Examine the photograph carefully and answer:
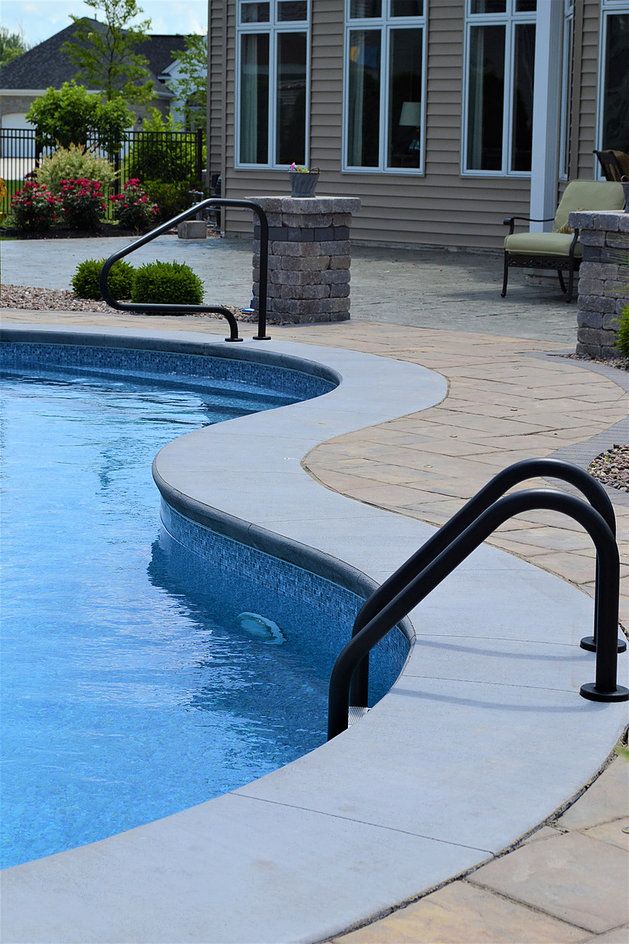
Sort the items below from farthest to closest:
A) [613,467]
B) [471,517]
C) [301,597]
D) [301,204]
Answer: [301,204] < [613,467] < [301,597] < [471,517]

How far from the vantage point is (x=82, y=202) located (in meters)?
20.7

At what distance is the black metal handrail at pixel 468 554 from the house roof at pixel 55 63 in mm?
57465

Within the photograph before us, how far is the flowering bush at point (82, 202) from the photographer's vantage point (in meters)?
20.8

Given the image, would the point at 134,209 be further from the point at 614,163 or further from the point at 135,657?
the point at 135,657

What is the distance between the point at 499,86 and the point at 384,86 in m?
1.91

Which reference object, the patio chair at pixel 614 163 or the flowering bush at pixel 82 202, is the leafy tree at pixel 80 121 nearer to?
the flowering bush at pixel 82 202

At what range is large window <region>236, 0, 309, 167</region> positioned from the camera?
1906cm

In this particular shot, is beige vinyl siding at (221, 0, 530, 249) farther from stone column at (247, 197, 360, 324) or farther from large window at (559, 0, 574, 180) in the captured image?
stone column at (247, 197, 360, 324)

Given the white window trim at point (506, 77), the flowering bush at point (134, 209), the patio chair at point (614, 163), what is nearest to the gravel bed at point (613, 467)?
the patio chair at point (614, 163)

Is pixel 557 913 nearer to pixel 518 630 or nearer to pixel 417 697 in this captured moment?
pixel 417 697

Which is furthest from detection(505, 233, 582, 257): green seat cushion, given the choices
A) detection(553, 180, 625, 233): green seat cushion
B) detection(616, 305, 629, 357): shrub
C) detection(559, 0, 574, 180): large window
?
detection(616, 305, 629, 357): shrub

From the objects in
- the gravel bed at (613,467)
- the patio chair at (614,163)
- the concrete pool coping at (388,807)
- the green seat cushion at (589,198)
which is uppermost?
the patio chair at (614,163)

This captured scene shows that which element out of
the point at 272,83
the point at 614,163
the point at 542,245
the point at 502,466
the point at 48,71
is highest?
the point at 48,71

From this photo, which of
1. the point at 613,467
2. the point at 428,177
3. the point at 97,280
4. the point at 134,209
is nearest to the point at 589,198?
the point at 97,280
